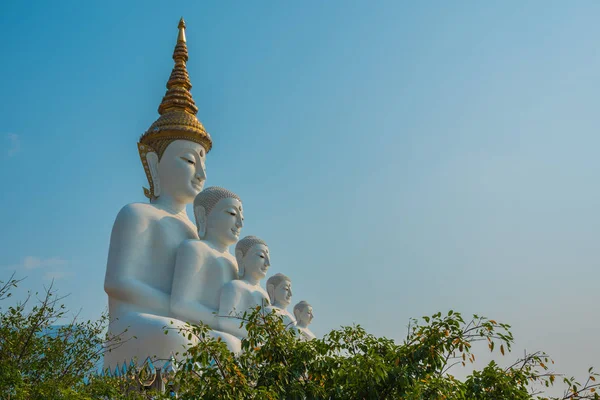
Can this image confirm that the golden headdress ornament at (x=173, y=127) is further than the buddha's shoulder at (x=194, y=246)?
Yes

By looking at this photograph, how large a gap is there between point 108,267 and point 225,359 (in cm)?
613

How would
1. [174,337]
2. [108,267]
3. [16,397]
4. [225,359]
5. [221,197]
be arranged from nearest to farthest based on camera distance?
[16,397]
[225,359]
[174,337]
[108,267]
[221,197]

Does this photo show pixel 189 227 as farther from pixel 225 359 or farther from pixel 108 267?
pixel 225 359

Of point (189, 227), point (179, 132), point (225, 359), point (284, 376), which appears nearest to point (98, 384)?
point (225, 359)

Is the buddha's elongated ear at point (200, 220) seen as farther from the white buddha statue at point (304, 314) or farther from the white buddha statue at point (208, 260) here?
the white buddha statue at point (304, 314)

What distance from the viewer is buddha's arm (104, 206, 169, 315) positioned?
36.5ft

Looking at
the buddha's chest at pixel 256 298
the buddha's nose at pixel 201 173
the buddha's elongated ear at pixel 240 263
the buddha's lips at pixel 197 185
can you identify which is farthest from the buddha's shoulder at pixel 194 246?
the buddha's nose at pixel 201 173

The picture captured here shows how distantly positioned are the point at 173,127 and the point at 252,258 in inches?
120

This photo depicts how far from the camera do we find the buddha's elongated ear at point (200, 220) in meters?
12.7

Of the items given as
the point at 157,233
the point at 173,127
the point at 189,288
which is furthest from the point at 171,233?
the point at 173,127

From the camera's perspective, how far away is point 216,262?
12.1m

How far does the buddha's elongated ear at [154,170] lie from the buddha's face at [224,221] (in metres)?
1.26

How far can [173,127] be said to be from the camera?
13.2 m

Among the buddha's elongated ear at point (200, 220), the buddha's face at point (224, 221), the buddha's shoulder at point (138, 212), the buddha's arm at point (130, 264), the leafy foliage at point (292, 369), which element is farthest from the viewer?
the buddha's elongated ear at point (200, 220)
